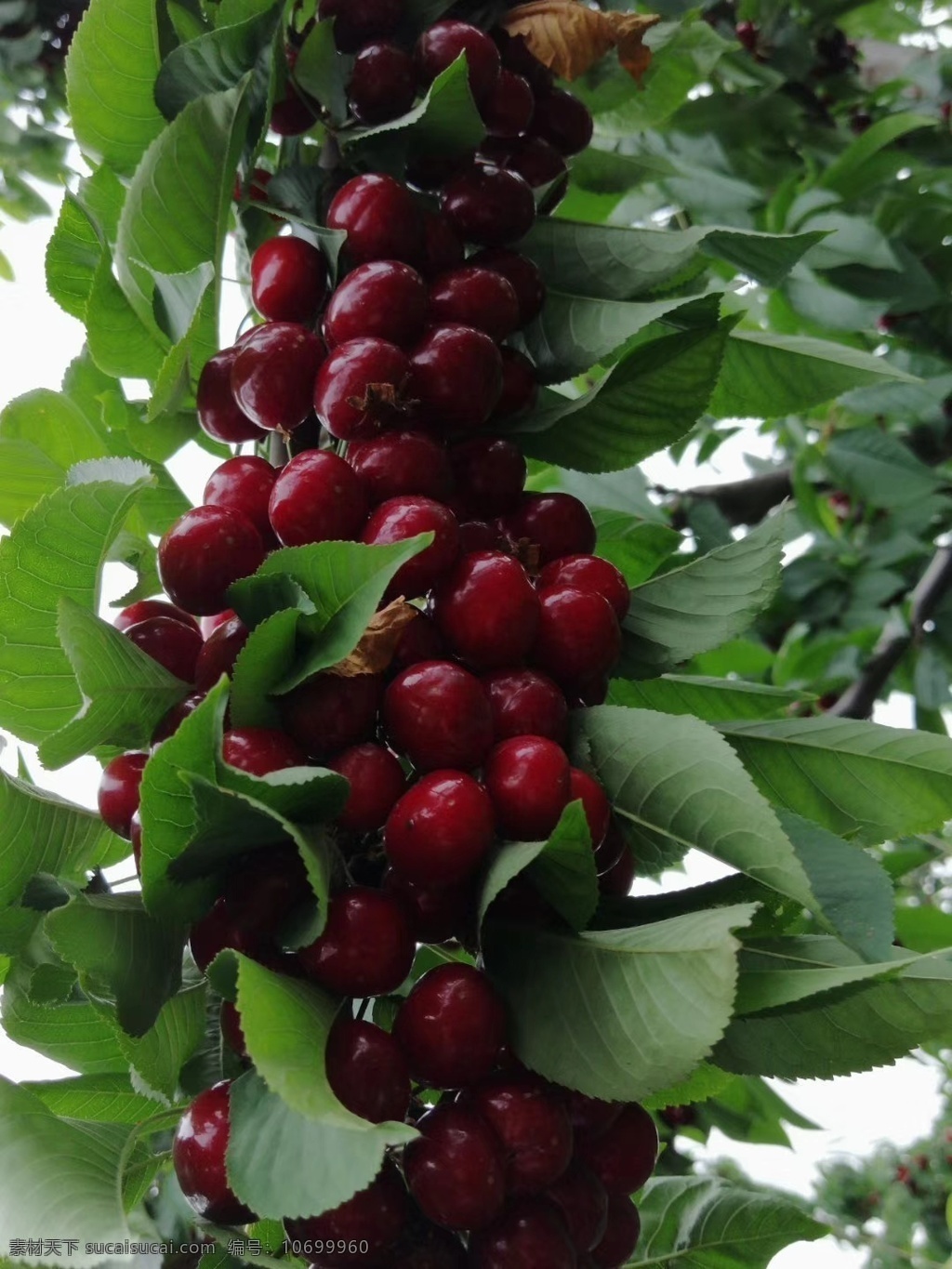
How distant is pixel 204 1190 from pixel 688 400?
1.53 ft

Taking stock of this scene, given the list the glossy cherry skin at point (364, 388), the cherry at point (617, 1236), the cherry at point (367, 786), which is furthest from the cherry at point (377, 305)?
the cherry at point (617, 1236)

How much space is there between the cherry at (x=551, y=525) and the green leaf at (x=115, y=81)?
1.14ft

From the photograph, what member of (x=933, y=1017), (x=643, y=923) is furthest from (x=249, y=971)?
(x=933, y=1017)

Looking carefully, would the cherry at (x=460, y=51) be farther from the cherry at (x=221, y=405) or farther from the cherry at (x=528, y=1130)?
the cherry at (x=528, y=1130)

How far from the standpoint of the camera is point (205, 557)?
558 millimetres

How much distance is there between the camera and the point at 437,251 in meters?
0.70

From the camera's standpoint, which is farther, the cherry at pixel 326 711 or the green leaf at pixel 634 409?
the green leaf at pixel 634 409

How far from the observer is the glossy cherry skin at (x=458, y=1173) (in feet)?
1.51

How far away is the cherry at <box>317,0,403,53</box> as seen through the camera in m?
0.76

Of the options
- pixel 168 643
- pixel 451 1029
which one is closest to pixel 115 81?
pixel 168 643

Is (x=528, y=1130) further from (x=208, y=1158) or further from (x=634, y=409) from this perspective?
(x=634, y=409)

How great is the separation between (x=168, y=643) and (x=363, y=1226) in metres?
0.28

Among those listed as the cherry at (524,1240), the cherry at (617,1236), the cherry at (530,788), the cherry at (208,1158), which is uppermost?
the cherry at (530,788)

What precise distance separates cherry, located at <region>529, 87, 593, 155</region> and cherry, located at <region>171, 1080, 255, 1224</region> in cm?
64
